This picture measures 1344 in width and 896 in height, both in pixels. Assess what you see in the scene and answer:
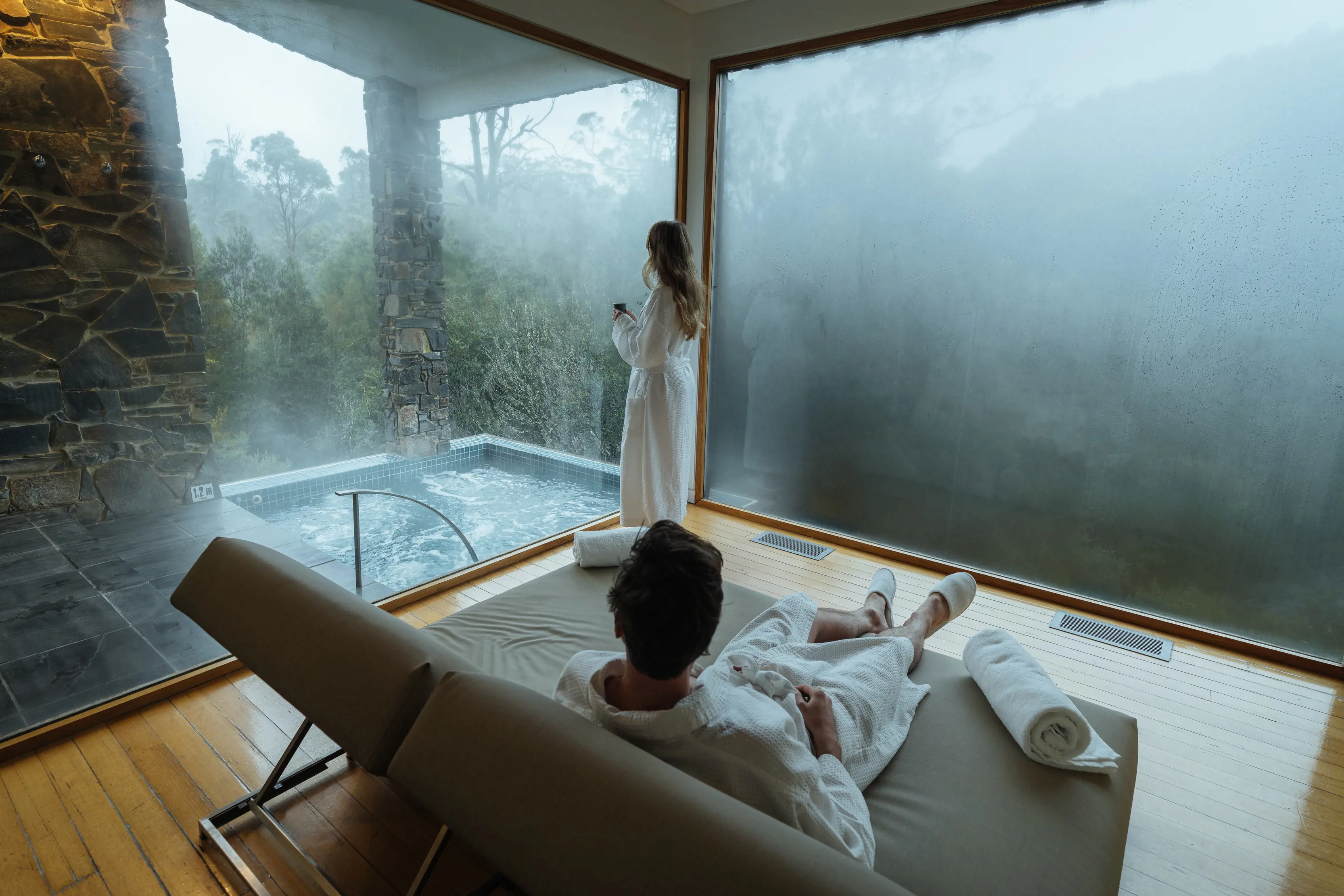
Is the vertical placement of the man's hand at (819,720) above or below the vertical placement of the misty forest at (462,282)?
below

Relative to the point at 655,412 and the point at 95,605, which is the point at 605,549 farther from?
the point at 95,605

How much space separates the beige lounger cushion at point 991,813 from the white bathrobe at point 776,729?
0.19 ft

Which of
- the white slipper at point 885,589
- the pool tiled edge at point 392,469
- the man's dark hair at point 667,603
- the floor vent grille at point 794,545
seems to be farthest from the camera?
the floor vent grille at point 794,545

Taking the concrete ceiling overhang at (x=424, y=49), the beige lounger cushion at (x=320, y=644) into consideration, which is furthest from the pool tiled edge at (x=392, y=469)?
the concrete ceiling overhang at (x=424, y=49)

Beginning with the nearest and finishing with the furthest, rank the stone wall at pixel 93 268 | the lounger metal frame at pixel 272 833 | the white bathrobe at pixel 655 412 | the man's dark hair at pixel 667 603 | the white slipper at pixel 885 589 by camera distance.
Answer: the man's dark hair at pixel 667 603 → the lounger metal frame at pixel 272 833 → the stone wall at pixel 93 268 → the white slipper at pixel 885 589 → the white bathrobe at pixel 655 412

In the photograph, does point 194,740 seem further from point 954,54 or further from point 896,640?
point 954,54

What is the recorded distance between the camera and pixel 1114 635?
2.94 m

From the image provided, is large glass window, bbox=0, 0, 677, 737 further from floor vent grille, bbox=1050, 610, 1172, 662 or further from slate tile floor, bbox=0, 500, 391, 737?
floor vent grille, bbox=1050, 610, 1172, 662

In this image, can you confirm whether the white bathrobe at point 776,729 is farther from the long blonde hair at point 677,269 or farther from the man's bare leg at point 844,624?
the long blonde hair at point 677,269

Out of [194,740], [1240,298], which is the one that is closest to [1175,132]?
[1240,298]

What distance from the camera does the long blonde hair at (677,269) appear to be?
123 inches

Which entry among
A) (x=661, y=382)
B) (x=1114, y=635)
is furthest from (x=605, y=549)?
(x=1114, y=635)

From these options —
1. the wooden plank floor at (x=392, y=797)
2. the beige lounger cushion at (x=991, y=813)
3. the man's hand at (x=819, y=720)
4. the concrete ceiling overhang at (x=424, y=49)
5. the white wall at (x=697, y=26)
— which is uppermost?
the white wall at (x=697, y=26)

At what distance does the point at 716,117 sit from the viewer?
154 inches
